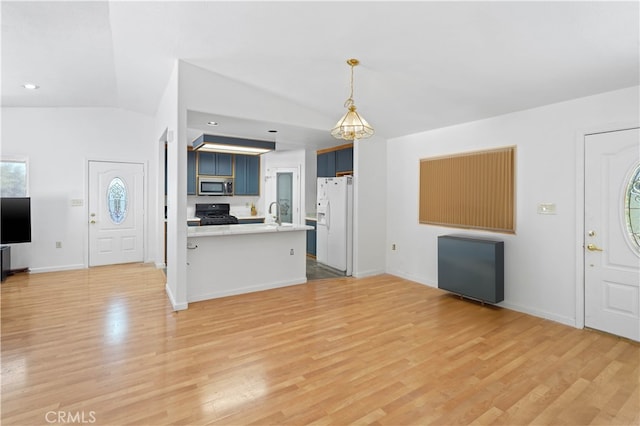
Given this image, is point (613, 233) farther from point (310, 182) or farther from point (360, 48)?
point (310, 182)

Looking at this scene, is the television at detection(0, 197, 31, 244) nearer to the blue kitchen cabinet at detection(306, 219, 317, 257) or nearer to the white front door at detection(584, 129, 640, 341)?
the blue kitchen cabinet at detection(306, 219, 317, 257)

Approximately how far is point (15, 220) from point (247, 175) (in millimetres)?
4397

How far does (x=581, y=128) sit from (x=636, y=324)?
Answer: 204 cm

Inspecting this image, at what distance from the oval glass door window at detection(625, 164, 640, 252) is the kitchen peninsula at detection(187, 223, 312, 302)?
390cm

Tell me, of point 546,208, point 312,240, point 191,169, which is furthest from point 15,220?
point 546,208

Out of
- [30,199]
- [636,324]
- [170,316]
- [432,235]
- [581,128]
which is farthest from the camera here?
[30,199]

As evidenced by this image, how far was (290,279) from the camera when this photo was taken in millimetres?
5152

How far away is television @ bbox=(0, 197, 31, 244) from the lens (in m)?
5.23

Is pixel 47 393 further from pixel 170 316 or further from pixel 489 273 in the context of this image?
pixel 489 273

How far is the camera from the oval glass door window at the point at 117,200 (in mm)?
6398

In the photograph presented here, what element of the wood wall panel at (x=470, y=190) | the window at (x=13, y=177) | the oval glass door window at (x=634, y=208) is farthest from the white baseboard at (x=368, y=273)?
the window at (x=13, y=177)

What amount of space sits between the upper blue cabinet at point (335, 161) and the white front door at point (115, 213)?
12.3 feet

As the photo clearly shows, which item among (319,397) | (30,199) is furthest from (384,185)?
(30,199)

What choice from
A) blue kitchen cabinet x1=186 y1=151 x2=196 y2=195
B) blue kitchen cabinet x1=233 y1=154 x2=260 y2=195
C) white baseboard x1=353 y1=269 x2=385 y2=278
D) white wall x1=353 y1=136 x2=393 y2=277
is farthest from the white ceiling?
blue kitchen cabinet x1=233 y1=154 x2=260 y2=195
